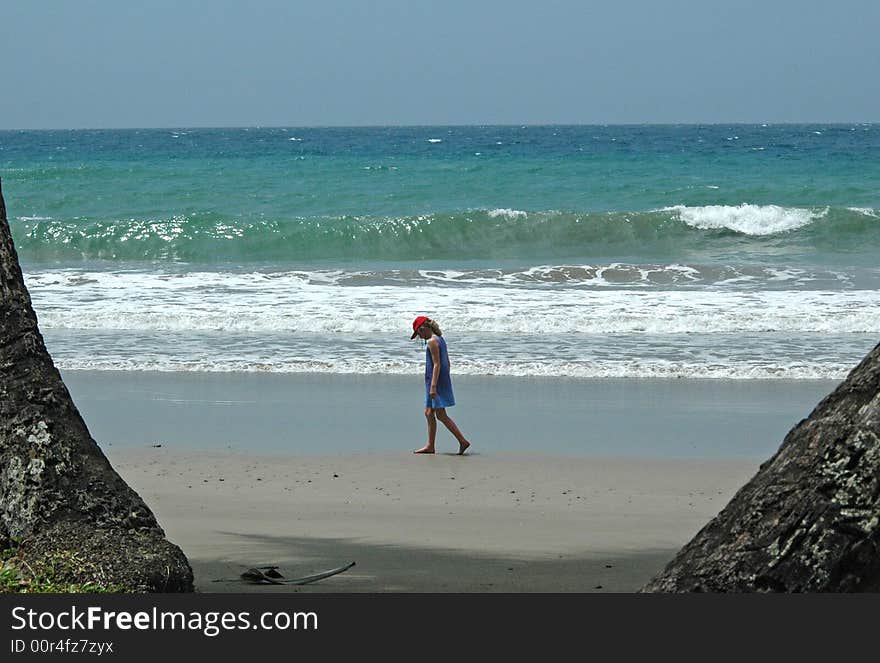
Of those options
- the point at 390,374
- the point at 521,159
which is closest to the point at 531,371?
the point at 390,374

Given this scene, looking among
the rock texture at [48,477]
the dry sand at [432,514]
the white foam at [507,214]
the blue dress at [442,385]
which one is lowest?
the dry sand at [432,514]

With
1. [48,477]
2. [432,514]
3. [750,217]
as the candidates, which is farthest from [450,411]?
[750,217]

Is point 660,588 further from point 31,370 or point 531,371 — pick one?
point 531,371

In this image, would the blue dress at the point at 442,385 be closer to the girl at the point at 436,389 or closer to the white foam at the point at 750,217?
the girl at the point at 436,389

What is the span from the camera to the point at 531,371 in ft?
40.6

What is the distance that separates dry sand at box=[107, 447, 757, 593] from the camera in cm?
583

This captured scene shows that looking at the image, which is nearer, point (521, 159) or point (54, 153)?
point (521, 159)

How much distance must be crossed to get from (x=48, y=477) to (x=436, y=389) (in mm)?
5693

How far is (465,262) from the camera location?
2453cm

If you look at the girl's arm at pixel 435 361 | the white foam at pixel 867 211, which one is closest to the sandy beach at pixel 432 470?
the girl's arm at pixel 435 361

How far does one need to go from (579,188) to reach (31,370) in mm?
34713

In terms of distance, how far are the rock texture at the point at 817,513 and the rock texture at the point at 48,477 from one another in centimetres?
192

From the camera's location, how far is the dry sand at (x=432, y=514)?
5832 mm

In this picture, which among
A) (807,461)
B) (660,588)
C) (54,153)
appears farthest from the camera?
(54,153)
